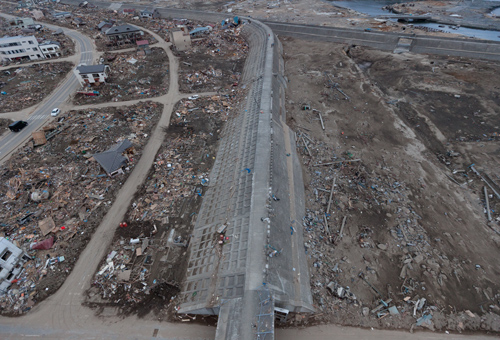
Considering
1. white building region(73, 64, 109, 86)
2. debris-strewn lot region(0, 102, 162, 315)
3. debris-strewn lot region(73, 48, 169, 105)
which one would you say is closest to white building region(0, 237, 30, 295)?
debris-strewn lot region(0, 102, 162, 315)

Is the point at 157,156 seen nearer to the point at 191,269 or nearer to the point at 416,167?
the point at 191,269

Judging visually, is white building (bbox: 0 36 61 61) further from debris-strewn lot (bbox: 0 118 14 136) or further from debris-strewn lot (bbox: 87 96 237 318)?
debris-strewn lot (bbox: 87 96 237 318)

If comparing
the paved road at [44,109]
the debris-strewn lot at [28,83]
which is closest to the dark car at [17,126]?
the paved road at [44,109]

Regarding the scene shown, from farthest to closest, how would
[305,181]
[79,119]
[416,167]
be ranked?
[79,119], [416,167], [305,181]

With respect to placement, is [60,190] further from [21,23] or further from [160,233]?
[21,23]

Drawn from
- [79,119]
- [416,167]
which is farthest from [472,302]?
[79,119]
